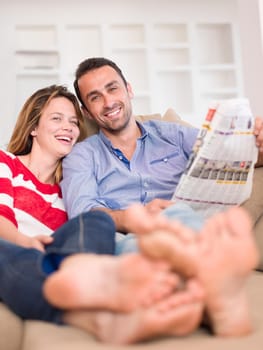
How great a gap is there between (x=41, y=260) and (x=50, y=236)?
21 centimetres

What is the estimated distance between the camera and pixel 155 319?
938 millimetres

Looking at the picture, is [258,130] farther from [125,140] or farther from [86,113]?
[86,113]

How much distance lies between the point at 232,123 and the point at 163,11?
349cm

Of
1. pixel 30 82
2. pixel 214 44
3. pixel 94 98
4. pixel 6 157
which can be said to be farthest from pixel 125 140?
pixel 214 44

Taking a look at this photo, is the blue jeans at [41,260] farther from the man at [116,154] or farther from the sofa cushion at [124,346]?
the man at [116,154]

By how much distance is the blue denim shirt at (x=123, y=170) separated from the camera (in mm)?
1828

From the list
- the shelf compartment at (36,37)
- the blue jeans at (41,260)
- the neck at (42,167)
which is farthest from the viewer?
the shelf compartment at (36,37)

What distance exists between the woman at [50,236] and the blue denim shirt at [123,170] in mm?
71

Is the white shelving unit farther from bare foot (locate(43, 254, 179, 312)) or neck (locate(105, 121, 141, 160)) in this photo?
bare foot (locate(43, 254, 179, 312))

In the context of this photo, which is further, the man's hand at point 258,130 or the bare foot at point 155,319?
the man's hand at point 258,130

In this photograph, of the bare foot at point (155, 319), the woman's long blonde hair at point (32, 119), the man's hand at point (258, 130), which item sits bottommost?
the bare foot at point (155, 319)

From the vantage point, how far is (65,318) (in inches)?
44.5

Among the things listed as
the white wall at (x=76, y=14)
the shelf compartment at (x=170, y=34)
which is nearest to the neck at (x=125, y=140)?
the white wall at (x=76, y=14)

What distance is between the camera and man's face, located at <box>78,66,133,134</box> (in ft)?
6.57
